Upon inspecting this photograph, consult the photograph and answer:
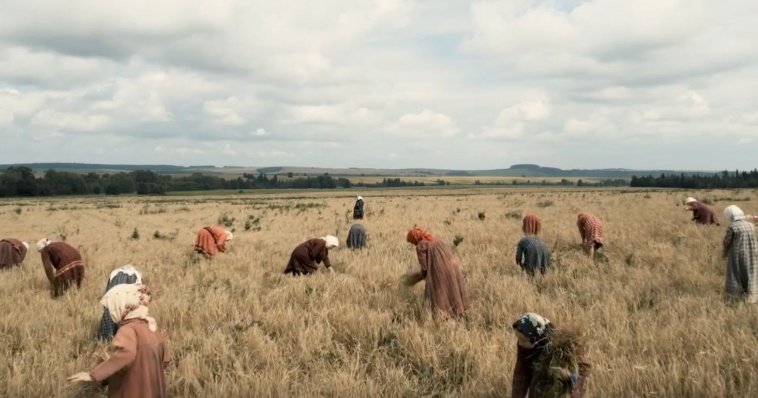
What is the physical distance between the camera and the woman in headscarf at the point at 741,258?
7.60 m

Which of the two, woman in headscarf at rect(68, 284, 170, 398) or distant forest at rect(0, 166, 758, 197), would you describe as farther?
distant forest at rect(0, 166, 758, 197)

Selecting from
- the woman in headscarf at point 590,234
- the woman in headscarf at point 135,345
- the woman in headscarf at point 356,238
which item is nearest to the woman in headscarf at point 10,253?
the woman in headscarf at point 356,238

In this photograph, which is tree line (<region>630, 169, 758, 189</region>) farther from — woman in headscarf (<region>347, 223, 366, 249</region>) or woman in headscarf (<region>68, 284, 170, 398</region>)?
woman in headscarf (<region>68, 284, 170, 398</region>)

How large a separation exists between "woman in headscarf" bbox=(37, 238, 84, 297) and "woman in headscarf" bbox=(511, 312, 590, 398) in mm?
8144

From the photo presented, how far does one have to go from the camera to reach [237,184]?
4520 inches

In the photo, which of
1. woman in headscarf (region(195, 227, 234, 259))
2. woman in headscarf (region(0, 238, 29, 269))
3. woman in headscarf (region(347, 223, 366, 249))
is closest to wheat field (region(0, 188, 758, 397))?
woman in headscarf (region(0, 238, 29, 269))

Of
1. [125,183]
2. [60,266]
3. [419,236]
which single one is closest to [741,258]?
[419,236]

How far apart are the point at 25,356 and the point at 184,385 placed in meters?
1.89

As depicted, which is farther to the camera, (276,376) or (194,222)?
(194,222)

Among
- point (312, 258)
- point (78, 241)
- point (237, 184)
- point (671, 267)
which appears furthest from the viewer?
point (237, 184)

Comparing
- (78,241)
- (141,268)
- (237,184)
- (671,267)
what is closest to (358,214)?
(78,241)

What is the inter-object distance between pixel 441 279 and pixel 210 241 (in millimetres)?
8380

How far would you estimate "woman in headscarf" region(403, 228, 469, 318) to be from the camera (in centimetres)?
722

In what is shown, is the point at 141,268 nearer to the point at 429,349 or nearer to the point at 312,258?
the point at 312,258
